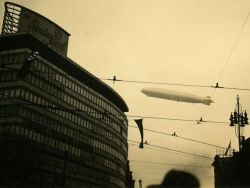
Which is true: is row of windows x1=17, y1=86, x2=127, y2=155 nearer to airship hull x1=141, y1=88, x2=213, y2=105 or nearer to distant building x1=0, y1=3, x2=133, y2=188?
distant building x1=0, y1=3, x2=133, y2=188

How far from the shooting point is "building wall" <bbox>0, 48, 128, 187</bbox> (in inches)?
2544

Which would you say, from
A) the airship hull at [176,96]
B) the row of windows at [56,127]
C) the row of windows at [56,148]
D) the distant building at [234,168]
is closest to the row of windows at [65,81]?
the row of windows at [56,127]

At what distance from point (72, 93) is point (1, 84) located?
14.7m

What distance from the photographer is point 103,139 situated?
298 feet

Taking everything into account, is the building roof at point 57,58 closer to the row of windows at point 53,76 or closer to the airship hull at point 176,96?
the row of windows at point 53,76

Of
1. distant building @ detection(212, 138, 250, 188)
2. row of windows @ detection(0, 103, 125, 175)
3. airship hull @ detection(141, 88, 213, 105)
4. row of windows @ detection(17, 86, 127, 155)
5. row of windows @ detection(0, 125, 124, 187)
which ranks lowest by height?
distant building @ detection(212, 138, 250, 188)

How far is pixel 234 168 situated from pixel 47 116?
34.2 meters

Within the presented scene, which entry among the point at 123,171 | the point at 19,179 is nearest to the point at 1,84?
the point at 19,179

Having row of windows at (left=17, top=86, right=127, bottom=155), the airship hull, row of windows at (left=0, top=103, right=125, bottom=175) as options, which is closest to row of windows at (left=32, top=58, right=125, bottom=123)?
row of windows at (left=17, top=86, right=127, bottom=155)

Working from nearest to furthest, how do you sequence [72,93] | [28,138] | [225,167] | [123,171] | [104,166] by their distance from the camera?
[225,167] → [28,138] → [72,93] → [104,166] → [123,171]

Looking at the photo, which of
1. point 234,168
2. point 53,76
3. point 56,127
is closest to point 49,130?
point 56,127

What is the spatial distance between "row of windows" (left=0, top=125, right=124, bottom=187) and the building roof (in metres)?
13.2

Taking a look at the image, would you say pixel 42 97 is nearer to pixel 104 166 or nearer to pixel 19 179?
pixel 19 179

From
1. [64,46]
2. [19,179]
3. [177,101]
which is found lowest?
[19,179]
